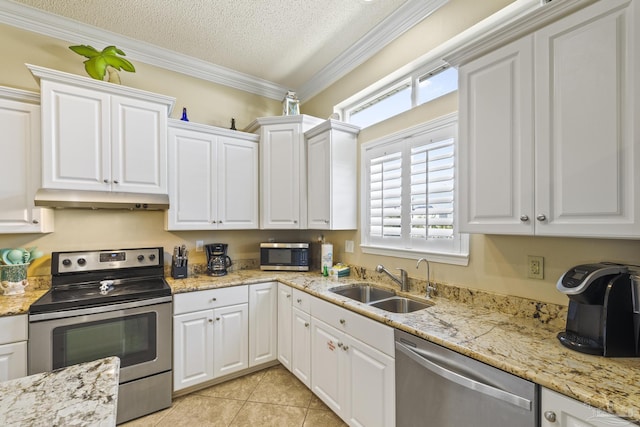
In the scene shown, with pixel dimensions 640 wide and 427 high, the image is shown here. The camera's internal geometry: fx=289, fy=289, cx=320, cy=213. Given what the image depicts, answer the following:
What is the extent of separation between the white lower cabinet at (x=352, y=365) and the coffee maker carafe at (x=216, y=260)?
42.4 inches

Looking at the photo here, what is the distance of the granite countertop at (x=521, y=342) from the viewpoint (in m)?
0.90

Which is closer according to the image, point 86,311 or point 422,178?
point 86,311

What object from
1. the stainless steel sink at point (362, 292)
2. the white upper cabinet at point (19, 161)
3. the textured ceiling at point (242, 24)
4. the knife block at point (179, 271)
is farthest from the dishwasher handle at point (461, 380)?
the white upper cabinet at point (19, 161)

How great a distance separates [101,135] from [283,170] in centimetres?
149

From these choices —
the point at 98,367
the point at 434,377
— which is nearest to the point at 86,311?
the point at 98,367

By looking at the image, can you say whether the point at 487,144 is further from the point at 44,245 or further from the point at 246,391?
the point at 44,245

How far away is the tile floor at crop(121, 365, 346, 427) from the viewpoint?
2.02m

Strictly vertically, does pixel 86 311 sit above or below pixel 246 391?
above

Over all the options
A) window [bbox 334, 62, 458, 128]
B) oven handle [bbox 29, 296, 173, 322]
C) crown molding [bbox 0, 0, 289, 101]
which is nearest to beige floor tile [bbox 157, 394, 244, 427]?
oven handle [bbox 29, 296, 173, 322]

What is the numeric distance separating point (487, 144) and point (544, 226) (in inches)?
18.4

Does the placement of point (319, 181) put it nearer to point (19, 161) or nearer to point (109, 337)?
point (109, 337)

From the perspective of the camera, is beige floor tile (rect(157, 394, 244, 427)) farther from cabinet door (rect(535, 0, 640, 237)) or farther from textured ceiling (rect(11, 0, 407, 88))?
textured ceiling (rect(11, 0, 407, 88))

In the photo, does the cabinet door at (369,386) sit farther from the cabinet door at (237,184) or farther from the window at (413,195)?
the cabinet door at (237,184)

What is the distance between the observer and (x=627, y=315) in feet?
3.54
